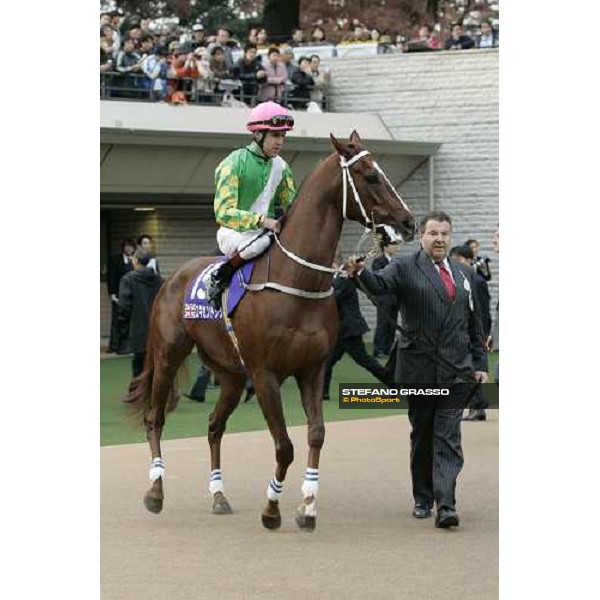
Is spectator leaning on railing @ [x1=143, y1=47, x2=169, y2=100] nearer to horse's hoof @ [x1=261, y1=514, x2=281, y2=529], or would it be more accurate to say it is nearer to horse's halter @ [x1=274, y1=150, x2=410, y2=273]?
horse's halter @ [x1=274, y1=150, x2=410, y2=273]

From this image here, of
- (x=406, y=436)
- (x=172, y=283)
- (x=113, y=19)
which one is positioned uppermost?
(x=113, y=19)

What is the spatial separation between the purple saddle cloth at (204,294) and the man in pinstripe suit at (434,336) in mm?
696

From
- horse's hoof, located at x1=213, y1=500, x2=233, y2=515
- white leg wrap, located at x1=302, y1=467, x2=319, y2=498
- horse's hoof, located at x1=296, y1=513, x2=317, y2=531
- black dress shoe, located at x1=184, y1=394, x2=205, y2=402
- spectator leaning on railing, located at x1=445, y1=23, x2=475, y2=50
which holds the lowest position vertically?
black dress shoe, located at x1=184, y1=394, x2=205, y2=402

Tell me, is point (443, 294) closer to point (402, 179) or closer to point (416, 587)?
point (416, 587)

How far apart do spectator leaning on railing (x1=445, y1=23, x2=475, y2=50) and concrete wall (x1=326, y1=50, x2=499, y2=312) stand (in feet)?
1.16

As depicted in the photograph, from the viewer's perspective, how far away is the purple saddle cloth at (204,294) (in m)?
8.19

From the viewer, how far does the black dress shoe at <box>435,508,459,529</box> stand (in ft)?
25.8

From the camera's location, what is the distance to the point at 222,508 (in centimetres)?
852

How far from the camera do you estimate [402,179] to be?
23906 mm

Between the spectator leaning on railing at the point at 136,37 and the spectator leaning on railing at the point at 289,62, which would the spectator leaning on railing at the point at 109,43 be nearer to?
the spectator leaning on railing at the point at 136,37

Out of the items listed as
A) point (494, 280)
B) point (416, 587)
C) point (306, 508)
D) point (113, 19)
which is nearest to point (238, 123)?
point (113, 19)

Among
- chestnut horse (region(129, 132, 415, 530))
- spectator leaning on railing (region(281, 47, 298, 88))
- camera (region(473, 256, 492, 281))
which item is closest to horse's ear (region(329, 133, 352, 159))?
chestnut horse (region(129, 132, 415, 530))

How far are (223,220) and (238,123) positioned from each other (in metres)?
13.3

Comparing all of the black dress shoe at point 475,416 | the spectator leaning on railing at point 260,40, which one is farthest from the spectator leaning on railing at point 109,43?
the black dress shoe at point 475,416
